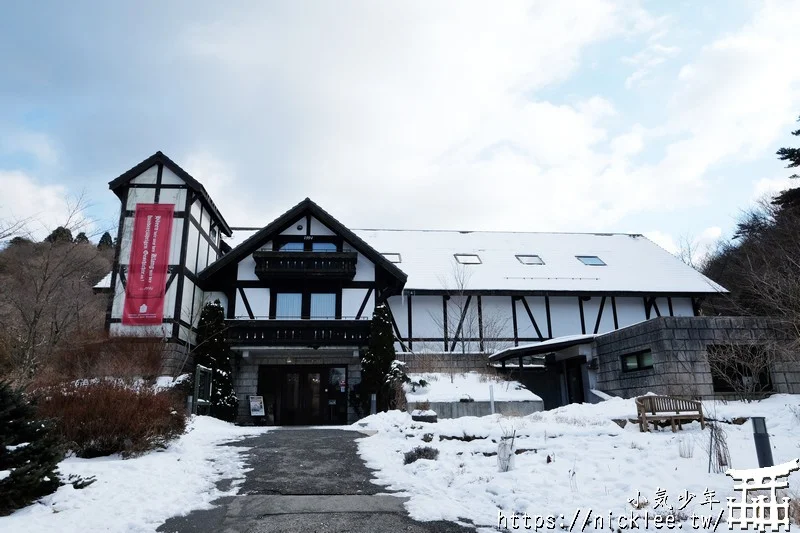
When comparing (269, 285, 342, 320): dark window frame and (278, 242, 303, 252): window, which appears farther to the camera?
(278, 242, 303, 252): window

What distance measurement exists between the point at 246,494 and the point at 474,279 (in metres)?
19.4

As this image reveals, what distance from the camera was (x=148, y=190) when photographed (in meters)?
22.2

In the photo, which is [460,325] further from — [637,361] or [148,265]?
[148,265]

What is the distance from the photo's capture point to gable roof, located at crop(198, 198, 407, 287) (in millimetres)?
22297

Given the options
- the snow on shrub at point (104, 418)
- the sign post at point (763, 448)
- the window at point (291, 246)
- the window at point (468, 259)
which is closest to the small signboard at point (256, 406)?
the window at point (291, 246)

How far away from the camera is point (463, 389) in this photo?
17500 mm

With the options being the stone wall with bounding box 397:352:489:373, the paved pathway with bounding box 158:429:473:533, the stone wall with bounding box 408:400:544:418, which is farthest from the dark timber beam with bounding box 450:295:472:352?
the paved pathway with bounding box 158:429:473:533

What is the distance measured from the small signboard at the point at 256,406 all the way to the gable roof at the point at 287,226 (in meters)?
5.69

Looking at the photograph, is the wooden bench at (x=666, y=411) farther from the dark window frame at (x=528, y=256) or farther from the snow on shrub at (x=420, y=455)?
the dark window frame at (x=528, y=256)

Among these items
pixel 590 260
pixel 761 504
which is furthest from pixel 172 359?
pixel 590 260

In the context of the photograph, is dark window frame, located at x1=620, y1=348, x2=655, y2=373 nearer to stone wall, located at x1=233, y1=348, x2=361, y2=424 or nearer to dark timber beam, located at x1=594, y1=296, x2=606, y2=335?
dark timber beam, located at x1=594, y1=296, x2=606, y2=335

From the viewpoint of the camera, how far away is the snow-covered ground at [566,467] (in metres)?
5.69

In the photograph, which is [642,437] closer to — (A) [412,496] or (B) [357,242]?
(A) [412,496]

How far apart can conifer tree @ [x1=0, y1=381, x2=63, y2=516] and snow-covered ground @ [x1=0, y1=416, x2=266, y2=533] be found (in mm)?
152
